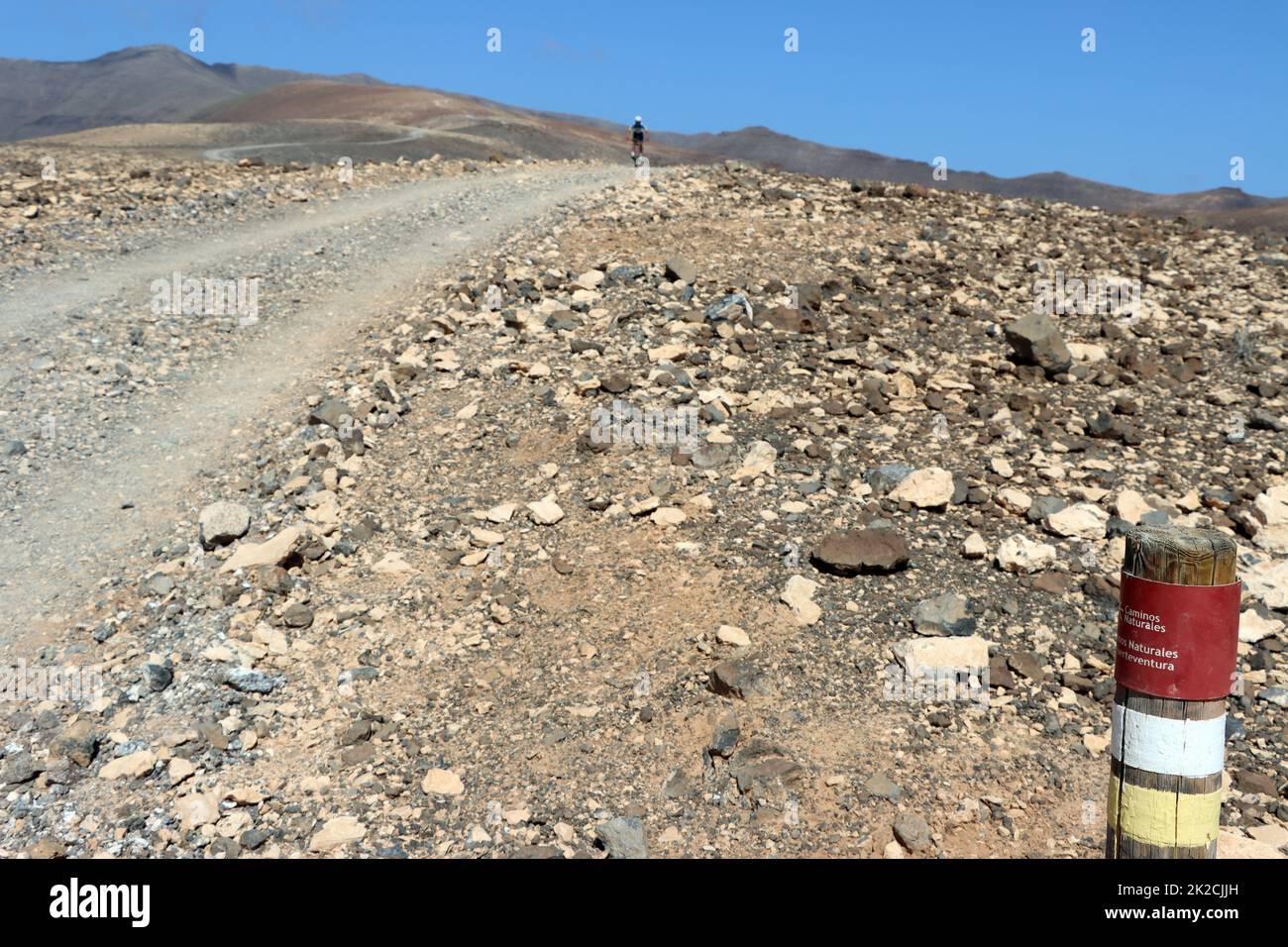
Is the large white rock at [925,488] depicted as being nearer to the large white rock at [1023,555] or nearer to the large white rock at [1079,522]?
the large white rock at [1023,555]

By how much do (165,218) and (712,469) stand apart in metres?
11.6

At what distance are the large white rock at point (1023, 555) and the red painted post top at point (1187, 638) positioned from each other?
4.05 metres

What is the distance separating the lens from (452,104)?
51.1 metres

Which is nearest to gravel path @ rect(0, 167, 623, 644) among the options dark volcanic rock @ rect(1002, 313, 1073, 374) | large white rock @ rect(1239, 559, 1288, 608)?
dark volcanic rock @ rect(1002, 313, 1073, 374)

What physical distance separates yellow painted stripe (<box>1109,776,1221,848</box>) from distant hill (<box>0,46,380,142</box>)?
9392 cm

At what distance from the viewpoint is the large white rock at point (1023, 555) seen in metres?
7.19
